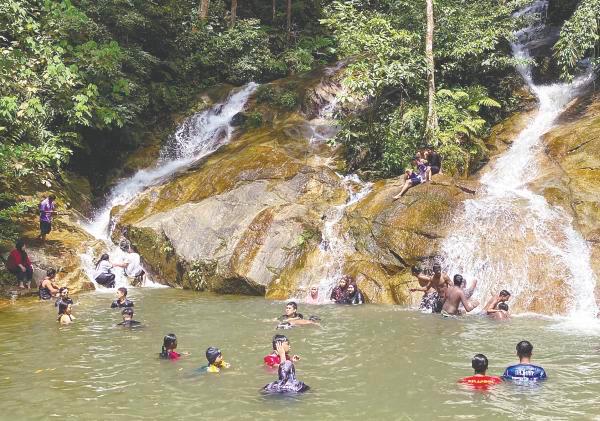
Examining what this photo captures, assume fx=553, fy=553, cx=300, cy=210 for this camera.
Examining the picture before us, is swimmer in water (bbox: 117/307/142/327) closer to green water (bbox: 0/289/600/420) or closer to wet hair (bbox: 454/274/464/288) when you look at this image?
green water (bbox: 0/289/600/420)

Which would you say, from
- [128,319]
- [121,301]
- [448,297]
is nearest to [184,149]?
[121,301]

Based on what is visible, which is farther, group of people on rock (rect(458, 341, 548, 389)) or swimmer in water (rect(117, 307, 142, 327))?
swimmer in water (rect(117, 307, 142, 327))

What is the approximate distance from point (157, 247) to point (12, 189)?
600cm

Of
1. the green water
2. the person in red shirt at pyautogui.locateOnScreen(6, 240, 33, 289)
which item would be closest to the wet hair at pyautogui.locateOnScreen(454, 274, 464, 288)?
the green water

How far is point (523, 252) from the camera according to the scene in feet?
46.1

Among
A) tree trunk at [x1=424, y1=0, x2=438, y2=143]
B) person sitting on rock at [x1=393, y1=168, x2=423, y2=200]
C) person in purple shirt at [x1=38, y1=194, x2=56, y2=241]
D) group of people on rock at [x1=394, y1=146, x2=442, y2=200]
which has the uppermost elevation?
tree trunk at [x1=424, y1=0, x2=438, y2=143]

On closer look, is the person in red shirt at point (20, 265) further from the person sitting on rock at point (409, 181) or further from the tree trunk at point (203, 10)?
the tree trunk at point (203, 10)

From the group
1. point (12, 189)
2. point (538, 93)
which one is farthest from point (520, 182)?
point (12, 189)

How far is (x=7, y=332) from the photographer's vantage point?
11.4 metres

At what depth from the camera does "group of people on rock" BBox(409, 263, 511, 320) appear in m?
12.4

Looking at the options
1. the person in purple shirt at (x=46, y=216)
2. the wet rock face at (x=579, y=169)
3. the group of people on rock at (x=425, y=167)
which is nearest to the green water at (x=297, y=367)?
the wet rock face at (x=579, y=169)

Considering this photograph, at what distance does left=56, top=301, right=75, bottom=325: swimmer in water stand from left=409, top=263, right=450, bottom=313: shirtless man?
26.3ft

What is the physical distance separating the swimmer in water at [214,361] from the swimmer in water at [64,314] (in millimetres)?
5112

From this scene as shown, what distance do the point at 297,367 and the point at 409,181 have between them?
29.6ft
